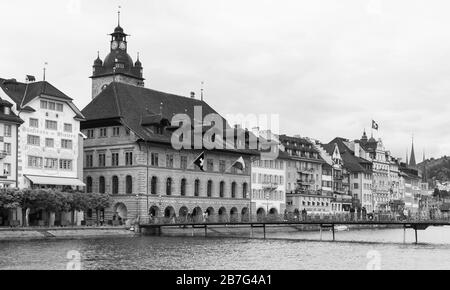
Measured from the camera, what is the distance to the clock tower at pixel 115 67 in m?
148

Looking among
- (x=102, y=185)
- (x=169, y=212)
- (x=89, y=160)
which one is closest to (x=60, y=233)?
(x=102, y=185)

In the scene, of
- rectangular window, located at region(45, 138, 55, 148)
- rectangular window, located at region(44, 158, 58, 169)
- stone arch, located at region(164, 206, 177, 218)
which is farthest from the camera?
stone arch, located at region(164, 206, 177, 218)

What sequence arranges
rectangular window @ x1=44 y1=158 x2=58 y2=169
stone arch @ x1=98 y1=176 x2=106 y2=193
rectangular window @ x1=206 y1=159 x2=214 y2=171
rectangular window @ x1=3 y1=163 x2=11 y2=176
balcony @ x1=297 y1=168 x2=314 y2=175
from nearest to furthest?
rectangular window @ x1=3 y1=163 x2=11 y2=176, rectangular window @ x1=44 y1=158 x2=58 y2=169, stone arch @ x1=98 y1=176 x2=106 y2=193, rectangular window @ x1=206 y1=159 x2=214 y2=171, balcony @ x1=297 y1=168 x2=314 y2=175

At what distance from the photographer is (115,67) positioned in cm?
14775

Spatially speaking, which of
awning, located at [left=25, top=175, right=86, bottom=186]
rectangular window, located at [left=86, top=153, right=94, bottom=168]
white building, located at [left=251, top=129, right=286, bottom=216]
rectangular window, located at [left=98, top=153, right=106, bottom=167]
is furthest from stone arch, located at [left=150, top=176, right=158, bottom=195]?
white building, located at [left=251, top=129, right=286, bottom=216]

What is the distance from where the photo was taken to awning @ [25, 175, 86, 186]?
309ft

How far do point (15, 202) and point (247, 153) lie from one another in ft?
158

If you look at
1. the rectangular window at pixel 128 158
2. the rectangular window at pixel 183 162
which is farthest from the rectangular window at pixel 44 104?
the rectangular window at pixel 183 162

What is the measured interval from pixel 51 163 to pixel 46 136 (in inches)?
117

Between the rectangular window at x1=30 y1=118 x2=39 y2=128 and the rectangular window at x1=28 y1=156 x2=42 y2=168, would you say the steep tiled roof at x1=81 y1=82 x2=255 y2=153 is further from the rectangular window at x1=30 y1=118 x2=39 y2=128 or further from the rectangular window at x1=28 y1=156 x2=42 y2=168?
the rectangular window at x1=28 y1=156 x2=42 y2=168

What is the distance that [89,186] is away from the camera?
111 metres

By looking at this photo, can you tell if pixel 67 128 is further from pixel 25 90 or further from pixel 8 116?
pixel 8 116

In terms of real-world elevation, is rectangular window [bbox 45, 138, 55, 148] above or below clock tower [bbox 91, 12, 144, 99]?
below
